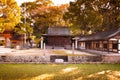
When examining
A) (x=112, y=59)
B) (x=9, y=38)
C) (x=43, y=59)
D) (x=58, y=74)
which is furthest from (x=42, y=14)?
(x=58, y=74)

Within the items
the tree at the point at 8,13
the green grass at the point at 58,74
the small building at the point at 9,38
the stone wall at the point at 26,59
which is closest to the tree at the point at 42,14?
the small building at the point at 9,38

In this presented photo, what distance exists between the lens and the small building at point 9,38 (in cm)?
4531

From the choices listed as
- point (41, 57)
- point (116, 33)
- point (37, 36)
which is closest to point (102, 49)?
point (116, 33)

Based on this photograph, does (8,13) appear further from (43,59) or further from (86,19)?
(86,19)

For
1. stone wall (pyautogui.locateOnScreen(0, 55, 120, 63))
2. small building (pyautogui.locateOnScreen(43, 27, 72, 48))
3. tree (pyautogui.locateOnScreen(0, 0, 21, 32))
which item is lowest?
stone wall (pyautogui.locateOnScreen(0, 55, 120, 63))

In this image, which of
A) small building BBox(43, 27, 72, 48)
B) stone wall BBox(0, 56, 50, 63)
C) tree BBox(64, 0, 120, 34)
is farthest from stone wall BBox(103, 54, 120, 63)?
tree BBox(64, 0, 120, 34)

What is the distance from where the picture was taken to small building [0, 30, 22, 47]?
4531cm

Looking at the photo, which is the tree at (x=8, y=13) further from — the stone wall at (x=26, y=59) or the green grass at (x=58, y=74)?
the green grass at (x=58, y=74)

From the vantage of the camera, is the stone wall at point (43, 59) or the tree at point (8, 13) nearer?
the stone wall at point (43, 59)

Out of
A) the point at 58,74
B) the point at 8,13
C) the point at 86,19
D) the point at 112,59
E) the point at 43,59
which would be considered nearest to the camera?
the point at 58,74

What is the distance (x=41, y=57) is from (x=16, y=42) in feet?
95.1

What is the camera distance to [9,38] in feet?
150

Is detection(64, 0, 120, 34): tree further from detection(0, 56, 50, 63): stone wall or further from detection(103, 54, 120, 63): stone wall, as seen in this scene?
detection(0, 56, 50, 63): stone wall

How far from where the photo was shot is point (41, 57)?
19188mm
